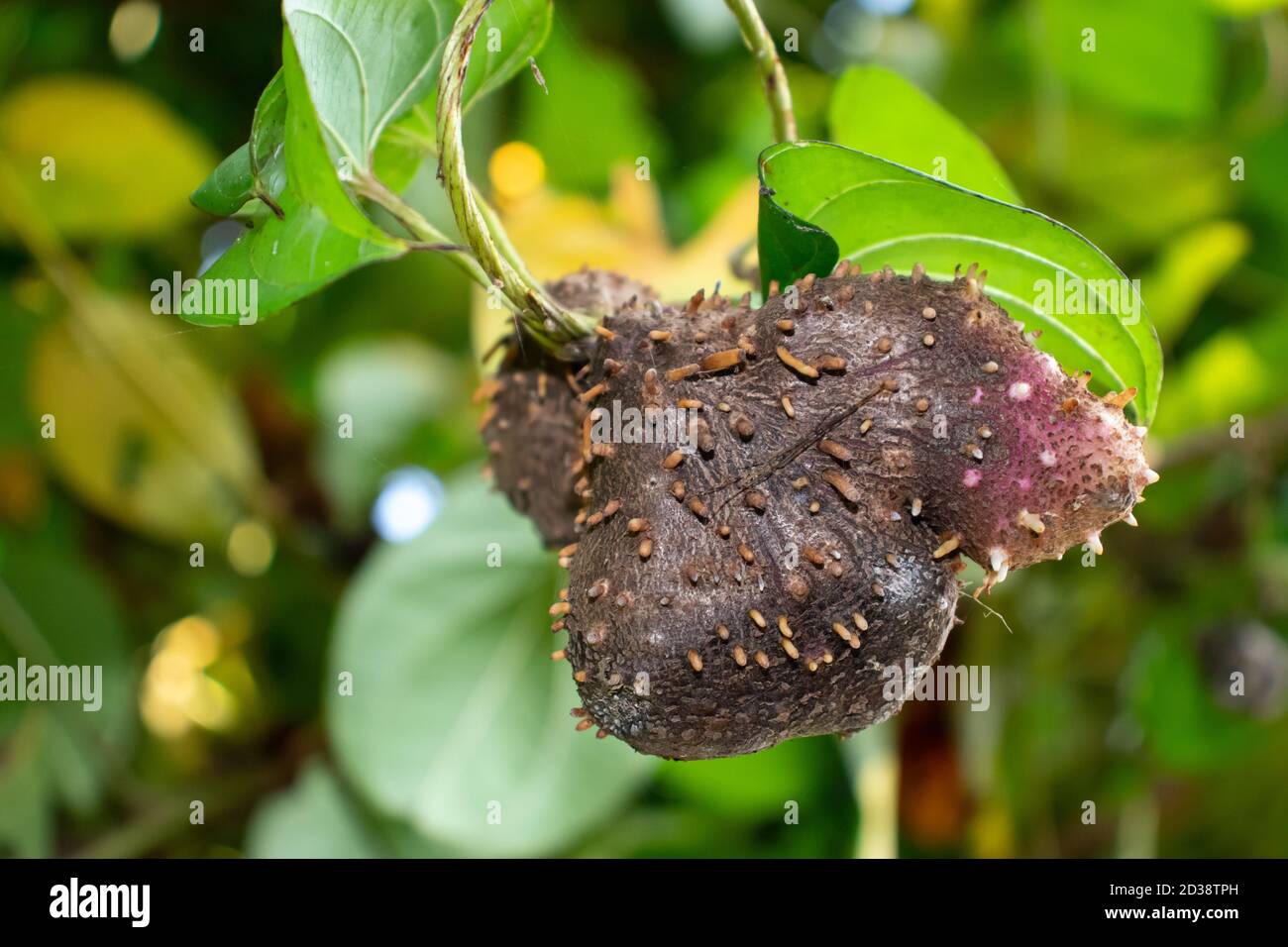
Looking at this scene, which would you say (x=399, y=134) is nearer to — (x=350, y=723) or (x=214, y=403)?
(x=350, y=723)

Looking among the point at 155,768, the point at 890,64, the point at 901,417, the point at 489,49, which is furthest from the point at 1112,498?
the point at 155,768

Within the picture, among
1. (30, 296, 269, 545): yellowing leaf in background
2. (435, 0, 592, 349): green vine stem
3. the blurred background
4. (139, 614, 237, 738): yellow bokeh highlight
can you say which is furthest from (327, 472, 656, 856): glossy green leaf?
(435, 0, 592, 349): green vine stem

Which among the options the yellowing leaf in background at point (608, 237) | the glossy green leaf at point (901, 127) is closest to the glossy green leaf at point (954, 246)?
the glossy green leaf at point (901, 127)

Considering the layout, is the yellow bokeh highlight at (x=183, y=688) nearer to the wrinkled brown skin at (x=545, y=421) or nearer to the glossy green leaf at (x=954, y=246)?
the wrinkled brown skin at (x=545, y=421)

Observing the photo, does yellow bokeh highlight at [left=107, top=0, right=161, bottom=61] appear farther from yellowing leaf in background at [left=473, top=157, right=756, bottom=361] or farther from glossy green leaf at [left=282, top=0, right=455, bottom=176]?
glossy green leaf at [left=282, top=0, right=455, bottom=176]

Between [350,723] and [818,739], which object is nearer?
[350,723]
